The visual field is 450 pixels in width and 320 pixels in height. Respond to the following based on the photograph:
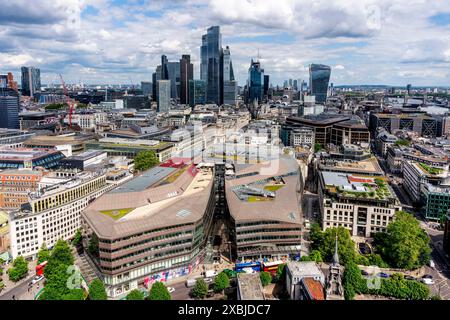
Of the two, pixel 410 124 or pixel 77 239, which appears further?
pixel 410 124

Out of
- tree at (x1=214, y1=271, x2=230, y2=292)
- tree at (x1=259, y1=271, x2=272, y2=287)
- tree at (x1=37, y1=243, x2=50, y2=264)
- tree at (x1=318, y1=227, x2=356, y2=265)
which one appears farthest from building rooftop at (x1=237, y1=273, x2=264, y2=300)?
tree at (x1=37, y1=243, x2=50, y2=264)

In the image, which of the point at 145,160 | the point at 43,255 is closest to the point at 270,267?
the point at 43,255

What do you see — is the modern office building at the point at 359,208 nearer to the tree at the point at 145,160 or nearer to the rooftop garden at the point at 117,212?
the rooftop garden at the point at 117,212

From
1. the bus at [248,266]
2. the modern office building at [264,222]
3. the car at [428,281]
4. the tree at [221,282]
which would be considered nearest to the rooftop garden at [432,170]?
the modern office building at [264,222]

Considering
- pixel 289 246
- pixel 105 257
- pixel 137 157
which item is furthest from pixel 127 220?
pixel 137 157

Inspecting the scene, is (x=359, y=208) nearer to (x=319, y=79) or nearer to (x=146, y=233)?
(x=146, y=233)

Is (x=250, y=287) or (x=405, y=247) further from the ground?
(x=405, y=247)

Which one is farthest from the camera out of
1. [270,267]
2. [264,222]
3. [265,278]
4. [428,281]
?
[264,222]
